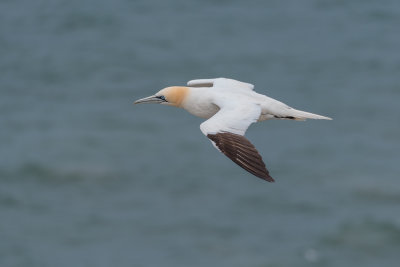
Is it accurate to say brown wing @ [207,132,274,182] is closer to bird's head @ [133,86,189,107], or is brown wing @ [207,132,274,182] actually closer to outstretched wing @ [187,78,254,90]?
bird's head @ [133,86,189,107]

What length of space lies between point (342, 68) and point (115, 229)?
691 inches

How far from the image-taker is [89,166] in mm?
50625

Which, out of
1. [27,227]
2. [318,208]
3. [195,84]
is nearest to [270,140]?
[318,208]

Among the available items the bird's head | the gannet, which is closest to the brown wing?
the gannet

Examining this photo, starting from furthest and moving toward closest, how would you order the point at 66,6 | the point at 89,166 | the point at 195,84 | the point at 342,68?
1. the point at 66,6
2. the point at 342,68
3. the point at 89,166
4. the point at 195,84

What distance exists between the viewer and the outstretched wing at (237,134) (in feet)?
45.1

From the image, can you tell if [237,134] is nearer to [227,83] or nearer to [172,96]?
[172,96]

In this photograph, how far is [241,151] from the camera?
14.0m

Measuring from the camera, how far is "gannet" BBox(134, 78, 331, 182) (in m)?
13.9

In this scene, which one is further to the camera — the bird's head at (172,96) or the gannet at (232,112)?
the bird's head at (172,96)

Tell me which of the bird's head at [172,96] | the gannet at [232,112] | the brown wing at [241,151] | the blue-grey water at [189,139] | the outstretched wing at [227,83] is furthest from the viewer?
the blue-grey water at [189,139]

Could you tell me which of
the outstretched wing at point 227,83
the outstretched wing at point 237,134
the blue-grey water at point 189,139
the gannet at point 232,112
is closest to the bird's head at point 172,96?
the gannet at point 232,112

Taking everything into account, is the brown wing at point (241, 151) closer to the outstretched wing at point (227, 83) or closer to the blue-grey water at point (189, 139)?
the outstretched wing at point (227, 83)

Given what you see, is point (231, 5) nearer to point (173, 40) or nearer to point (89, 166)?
point (173, 40)
